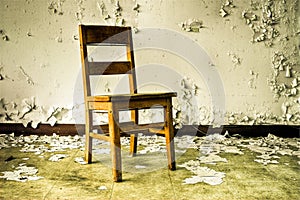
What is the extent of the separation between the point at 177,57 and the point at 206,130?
82 centimetres

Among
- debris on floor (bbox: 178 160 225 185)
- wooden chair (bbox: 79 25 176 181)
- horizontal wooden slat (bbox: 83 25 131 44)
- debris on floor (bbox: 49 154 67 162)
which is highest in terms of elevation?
horizontal wooden slat (bbox: 83 25 131 44)

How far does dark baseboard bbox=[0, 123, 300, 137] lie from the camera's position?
334 cm

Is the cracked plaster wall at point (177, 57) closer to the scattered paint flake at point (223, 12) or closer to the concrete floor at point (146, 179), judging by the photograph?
the scattered paint flake at point (223, 12)

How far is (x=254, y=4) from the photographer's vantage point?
131 inches

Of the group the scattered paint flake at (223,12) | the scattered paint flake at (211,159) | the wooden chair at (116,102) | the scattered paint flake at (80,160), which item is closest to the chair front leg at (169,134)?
the wooden chair at (116,102)

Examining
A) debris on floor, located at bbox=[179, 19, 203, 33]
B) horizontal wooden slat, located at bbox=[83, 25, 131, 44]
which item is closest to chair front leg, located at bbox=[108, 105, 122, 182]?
horizontal wooden slat, located at bbox=[83, 25, 131, 44]

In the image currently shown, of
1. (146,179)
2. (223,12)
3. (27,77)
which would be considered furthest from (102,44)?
(223,12)

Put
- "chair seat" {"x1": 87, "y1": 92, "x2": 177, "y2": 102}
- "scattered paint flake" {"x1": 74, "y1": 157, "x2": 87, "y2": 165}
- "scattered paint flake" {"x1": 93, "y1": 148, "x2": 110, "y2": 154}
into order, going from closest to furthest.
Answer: "chair seat" {"x1": 87, "y1": 92, "x2": 177, "y2": 102}
"scattered paint flake" {"x1": 74, "y1": 157, "x2": 87, "y2": 165}
"scattered paint flake" {"x1": 93, "y1": 148, "x2": 110, "y2": 154}

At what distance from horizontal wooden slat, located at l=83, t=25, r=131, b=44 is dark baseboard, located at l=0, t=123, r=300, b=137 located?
1252 millimetres

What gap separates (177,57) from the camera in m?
3.34

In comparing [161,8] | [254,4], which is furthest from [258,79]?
[161,8]

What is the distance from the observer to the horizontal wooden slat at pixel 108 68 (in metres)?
2.26

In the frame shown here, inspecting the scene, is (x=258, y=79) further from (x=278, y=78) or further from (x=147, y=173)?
(x=147, y=173)

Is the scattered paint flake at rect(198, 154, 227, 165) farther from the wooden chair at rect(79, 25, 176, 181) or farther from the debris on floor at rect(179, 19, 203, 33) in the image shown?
the debris on floor at rect(179, 19, 203, 33)
